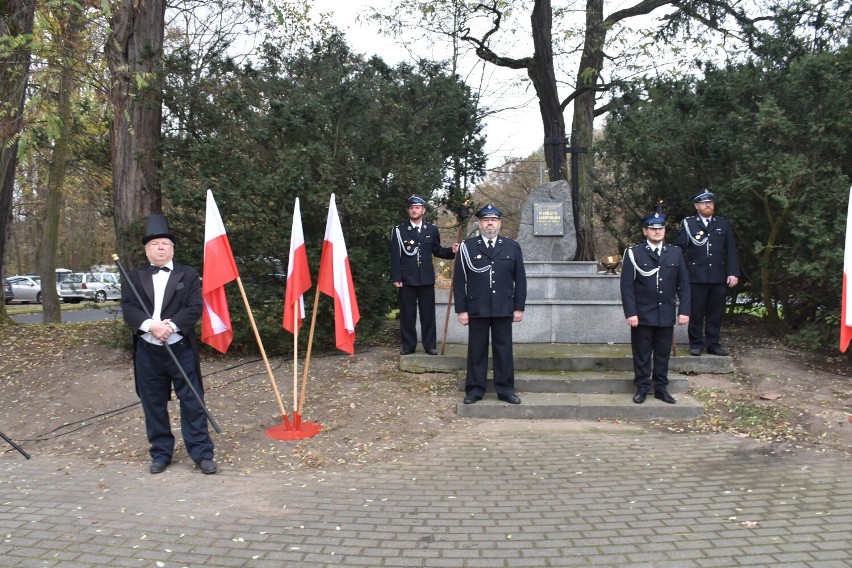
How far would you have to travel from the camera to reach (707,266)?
7.33m

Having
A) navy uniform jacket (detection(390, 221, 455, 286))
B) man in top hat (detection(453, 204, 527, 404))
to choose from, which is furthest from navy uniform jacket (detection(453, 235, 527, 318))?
navy uniform jacket (detection(390, 221, 455, 286))

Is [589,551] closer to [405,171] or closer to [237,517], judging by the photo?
[237,517]

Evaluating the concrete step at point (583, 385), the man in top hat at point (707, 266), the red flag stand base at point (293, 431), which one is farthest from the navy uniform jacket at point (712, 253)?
the red flag stand base at point (293, 431)

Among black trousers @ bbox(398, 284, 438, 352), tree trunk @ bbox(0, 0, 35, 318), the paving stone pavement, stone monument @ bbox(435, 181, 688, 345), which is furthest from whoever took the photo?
tree trunk @ bbox(0, 0, 35, 318)

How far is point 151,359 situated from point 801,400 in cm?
602

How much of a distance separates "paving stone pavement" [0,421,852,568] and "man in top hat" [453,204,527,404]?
0.91 m

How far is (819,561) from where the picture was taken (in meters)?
3.34

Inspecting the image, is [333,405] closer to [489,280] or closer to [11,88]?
[489,280]

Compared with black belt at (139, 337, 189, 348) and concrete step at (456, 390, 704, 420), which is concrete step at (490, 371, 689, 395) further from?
black belt at (139, 337, 189, 348)

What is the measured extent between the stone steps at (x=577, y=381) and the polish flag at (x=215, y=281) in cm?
234

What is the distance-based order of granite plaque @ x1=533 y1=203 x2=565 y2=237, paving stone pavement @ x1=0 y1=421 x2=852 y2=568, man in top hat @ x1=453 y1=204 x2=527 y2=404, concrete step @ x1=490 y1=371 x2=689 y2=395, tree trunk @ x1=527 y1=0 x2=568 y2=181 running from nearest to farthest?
1. paving stone pavement @ x1=0 y1=421 x2=852 y2=568
2. man in top hat @ x1=453 y1=204 x2=527 y2=404
3. concrete step @ x1=490 y1=371 x2=689 y2=395
4. granite plaque @ x1=533 y1=203 x2=565 y2=237
5. tree trunk @ x1=527 y1=0 x2=568 y2=181

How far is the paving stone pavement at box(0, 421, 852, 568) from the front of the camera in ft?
11.5

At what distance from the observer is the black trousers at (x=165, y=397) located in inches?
A: 190

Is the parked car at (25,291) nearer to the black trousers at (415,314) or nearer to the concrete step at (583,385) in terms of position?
the black trousers at (415,314)
